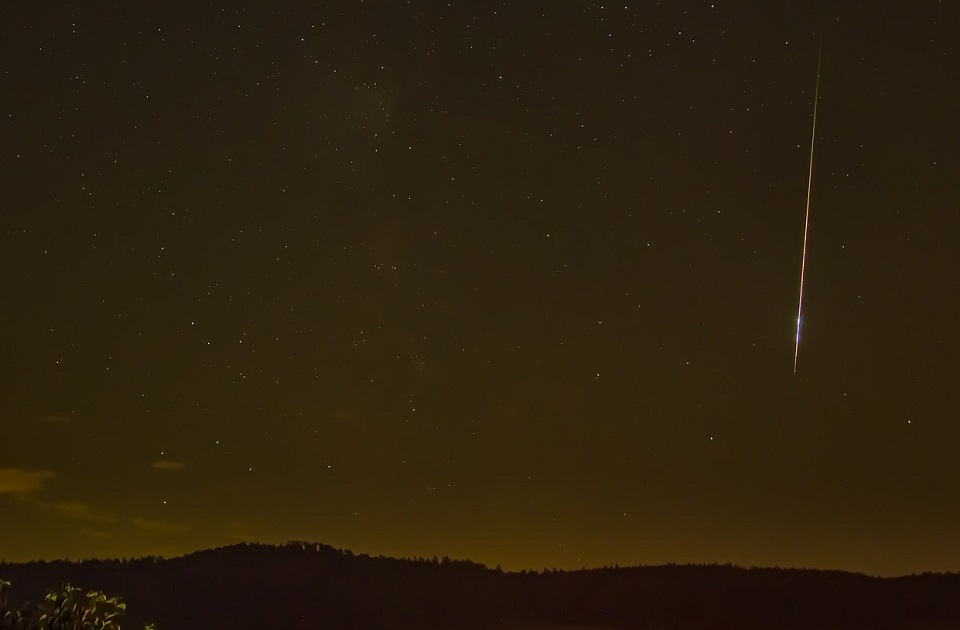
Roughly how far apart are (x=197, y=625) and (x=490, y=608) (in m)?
8.31

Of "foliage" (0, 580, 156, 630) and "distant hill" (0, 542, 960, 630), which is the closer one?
"foliage" (0, 580, 156, 630)

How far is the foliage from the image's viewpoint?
8.34m

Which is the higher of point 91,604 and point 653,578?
point 653,578

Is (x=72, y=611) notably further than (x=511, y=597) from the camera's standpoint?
No

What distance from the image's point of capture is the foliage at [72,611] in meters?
8.34

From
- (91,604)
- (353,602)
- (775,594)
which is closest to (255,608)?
(353,602)

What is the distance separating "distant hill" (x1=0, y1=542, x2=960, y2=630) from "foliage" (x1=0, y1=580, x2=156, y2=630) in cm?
2059

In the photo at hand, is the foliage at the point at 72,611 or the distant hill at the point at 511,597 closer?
the foliage at the point at 72,611

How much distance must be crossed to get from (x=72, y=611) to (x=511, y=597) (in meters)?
24.1

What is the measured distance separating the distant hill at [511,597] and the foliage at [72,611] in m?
20.6

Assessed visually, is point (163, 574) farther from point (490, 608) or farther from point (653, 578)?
point (653, 578)

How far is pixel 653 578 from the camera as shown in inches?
1219

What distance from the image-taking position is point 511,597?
31.6 meters

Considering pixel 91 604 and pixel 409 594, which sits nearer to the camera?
pixel 91 604
